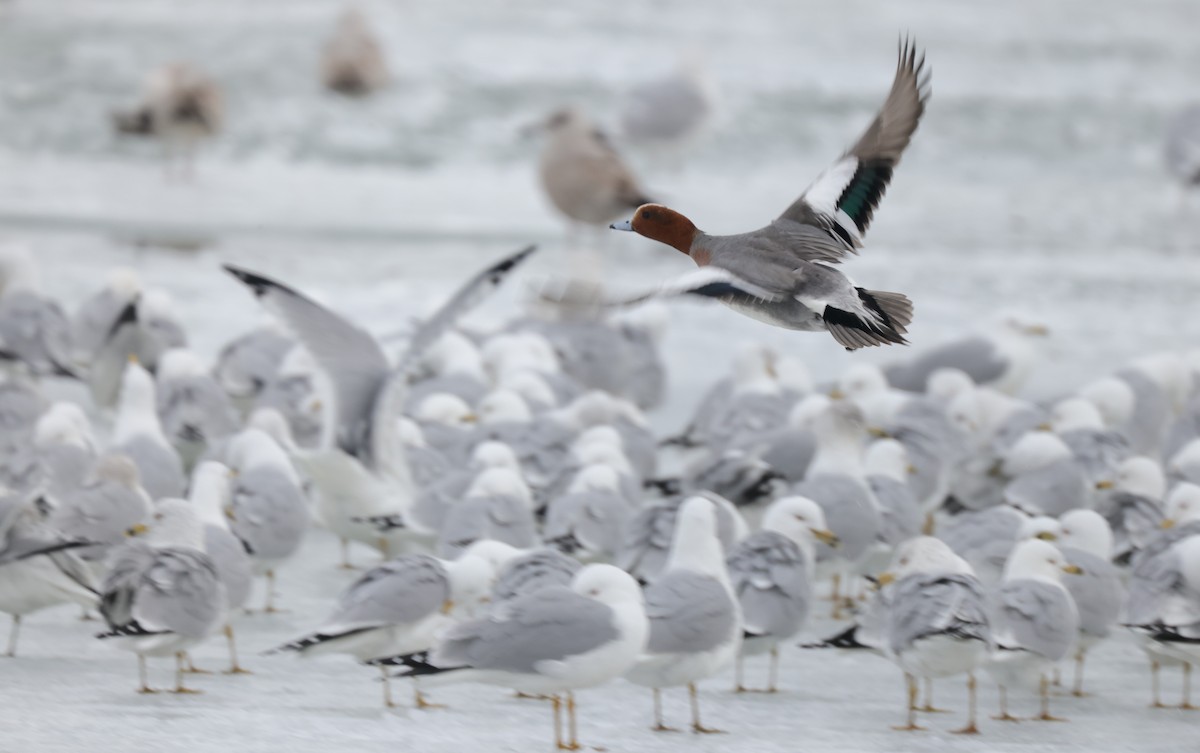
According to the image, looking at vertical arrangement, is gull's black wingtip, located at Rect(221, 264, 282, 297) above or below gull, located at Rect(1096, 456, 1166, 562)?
above

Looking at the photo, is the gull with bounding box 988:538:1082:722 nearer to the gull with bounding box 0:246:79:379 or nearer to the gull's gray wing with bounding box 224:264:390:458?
the gull's gray wing with bounding box 224:264:390:458

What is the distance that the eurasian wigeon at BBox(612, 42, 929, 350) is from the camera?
544 centimetres

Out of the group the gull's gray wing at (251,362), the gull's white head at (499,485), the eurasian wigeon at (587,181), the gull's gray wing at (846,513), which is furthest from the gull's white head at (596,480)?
the eurasian wigeon at (587,181)

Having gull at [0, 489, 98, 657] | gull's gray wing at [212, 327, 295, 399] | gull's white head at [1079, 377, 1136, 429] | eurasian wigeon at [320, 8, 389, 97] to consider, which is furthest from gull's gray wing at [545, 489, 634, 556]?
eurasian wigeon at [320, 8, 389, 97]

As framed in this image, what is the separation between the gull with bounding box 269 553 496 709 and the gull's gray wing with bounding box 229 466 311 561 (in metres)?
0.90

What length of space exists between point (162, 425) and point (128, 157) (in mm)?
9994

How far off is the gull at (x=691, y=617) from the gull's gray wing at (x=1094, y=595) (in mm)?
1142

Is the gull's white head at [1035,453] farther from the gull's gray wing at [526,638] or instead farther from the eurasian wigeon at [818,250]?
the gull's gray wing at [526,638]

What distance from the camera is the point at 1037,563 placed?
5895 millimetres

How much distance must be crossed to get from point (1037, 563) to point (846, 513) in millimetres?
1097

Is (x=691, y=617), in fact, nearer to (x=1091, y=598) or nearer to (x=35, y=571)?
(x=1091, y=598)

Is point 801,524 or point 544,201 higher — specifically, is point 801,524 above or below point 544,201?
below

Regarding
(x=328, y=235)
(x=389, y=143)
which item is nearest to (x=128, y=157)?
(x=389, y=143)

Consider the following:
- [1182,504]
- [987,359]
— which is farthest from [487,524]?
[987,359]
